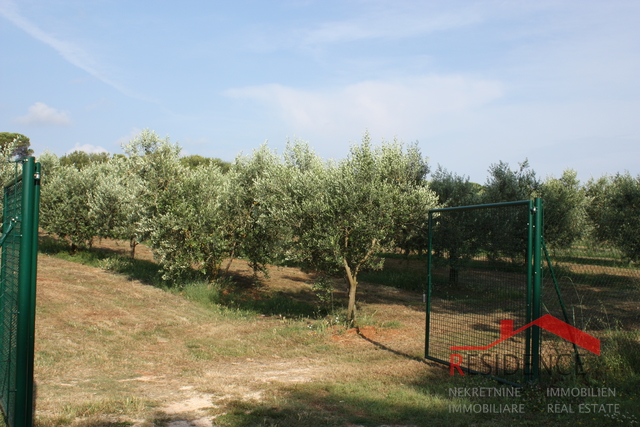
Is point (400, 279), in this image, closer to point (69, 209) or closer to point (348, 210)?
point (348, 210)

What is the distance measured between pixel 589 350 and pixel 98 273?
60.4 ft

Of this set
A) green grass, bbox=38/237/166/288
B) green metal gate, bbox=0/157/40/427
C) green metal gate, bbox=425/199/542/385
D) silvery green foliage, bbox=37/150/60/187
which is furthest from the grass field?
silvery green foliage, bbox=37/150/60/187

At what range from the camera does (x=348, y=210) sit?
35.6ft

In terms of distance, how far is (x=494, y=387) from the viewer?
6.33 m

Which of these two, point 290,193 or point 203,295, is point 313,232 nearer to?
point 290,193

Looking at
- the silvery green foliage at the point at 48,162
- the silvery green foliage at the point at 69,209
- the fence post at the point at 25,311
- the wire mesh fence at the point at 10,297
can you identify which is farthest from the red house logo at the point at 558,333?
the silvery green foliage at the point at 48,162

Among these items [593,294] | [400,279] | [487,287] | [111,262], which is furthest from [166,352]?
[400,279]

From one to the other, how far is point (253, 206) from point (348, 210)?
5.77m

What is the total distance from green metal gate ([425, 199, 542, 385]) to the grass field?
498mm

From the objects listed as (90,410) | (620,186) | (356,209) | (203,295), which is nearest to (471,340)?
(356,209)

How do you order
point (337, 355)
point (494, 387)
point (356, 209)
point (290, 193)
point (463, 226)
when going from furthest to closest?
1. point (290, 193)
2. point (356, 209)
3. point (337, 355)
4. point (463, 226)
5. point (494, 387)

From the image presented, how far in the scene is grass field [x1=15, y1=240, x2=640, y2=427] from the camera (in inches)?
208

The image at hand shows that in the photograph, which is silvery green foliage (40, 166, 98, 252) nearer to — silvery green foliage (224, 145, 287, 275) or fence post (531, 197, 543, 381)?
silvery green foliage (224, 145, 287, 275)

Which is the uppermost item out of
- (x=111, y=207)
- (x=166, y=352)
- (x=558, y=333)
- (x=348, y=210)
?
(x=111, y=207)
